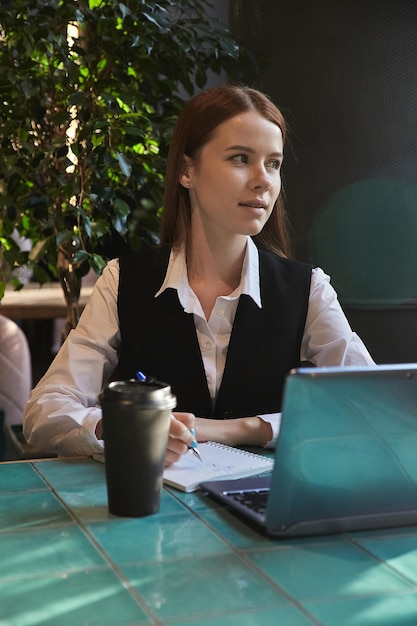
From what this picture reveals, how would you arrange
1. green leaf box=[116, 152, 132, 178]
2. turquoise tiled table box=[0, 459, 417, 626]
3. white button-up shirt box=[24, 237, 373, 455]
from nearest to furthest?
1. turquoise tiled table box=[0, 459, 417, 626]
2. white button-up shirt box=[24, 237, 373, 455]
3. green leaf box=[116, 152, 132, 178]

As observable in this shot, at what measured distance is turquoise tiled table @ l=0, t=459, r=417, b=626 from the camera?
99 centimetres

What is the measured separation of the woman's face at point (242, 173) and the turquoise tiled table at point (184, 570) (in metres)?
0.87

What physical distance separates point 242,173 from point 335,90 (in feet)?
2.89

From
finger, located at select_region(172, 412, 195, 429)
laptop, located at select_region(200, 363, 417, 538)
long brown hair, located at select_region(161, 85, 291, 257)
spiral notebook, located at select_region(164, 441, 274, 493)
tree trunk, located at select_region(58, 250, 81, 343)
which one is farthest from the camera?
tree trunk, located at select_region(58, 250, 81, 343)

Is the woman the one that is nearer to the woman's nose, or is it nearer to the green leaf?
the woman's nose

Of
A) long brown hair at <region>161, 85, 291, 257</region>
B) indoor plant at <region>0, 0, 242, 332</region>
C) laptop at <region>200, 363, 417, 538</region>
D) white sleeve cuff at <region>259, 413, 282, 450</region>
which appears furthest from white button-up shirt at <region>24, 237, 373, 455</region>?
laptop at <region>200, 363, 417, 538</region>

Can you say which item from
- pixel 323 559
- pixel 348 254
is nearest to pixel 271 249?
pixel 348 254

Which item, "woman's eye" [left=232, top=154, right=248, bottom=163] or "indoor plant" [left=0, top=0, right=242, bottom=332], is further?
"indoor plant" [left=0, top=0, right=242, bottom=332]

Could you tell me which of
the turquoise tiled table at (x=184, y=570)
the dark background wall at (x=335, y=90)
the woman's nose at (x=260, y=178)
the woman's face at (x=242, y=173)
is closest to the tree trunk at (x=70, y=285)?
the dark background wall at (x=335, y=90)

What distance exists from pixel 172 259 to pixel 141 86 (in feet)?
4.19

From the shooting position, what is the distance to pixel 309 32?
9.20ft

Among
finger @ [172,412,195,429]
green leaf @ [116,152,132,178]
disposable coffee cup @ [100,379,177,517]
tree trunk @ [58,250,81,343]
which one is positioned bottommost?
tree trunk @ [58,250,81,343]

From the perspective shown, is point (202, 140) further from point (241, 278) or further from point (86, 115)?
point (86, 115)

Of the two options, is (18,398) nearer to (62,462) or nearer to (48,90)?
(48,90)
